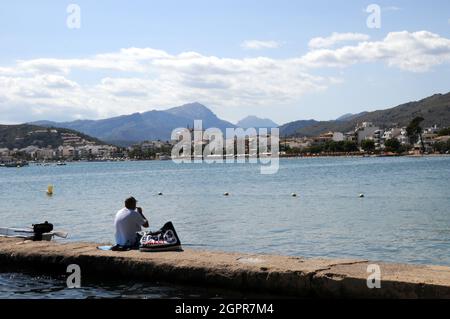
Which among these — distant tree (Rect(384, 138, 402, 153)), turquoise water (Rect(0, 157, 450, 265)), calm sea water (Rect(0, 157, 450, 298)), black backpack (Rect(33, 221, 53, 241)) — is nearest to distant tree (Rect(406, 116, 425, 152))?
distant tree (Rect(384, 138, 402, 153))

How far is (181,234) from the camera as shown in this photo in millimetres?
21062

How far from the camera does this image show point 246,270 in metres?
9.49

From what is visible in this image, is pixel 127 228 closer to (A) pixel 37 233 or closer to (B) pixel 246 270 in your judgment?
(B) pixel 246 270

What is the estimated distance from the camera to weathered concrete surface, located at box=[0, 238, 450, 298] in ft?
→ 27.2

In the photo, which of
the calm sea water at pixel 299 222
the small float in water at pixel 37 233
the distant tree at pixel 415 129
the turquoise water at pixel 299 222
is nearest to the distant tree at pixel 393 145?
the distant tree at pixel 415 129

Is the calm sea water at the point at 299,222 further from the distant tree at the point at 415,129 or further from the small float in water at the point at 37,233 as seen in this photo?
the distant tree at the point at 415,129

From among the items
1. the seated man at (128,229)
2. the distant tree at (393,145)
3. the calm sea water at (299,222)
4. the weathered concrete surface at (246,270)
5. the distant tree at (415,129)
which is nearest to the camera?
the weathered concrete surface at (246,270)

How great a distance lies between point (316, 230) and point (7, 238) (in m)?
11.0

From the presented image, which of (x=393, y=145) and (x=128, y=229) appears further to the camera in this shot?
(x=393, y=145)

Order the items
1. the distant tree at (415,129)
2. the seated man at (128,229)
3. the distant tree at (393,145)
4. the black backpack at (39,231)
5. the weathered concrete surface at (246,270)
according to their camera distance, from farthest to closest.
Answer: the distant tree at (393,145) < the distant tree at (415,129) < the black backpack at (39,231) < the seated man at (128,229) < the weathered concrete surface at (246,270)

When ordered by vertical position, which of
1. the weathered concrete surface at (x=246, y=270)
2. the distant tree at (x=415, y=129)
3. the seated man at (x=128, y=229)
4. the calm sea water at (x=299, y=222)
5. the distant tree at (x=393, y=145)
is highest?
the distant tree at (x=415, y=129)

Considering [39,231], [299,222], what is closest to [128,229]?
[39,231]

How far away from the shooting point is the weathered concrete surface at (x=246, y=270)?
8297mm
